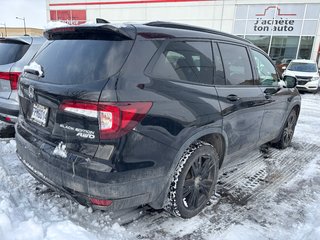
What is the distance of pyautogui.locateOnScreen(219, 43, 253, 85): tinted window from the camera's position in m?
3.06

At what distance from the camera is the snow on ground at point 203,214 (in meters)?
2.43

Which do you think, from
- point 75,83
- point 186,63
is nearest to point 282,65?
point 186,63

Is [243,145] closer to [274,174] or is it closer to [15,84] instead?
[274,174]

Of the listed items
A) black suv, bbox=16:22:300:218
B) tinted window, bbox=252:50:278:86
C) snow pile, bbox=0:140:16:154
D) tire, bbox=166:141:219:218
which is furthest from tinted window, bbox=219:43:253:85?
snow pile, bbox=0:140:16:154

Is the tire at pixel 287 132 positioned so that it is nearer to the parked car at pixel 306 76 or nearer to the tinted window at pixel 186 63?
the tinted window at pixel 186 63

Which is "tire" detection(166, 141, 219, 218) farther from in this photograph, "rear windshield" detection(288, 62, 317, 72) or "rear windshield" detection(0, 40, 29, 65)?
"rear windshield" detection(288, 62, 317, 72)

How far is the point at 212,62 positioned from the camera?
112 inches

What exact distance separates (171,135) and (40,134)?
1.15m

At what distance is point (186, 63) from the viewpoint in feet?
8.33

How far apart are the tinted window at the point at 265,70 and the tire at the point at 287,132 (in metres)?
1.00

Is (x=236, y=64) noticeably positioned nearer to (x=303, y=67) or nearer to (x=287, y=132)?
(x=287, y=132)

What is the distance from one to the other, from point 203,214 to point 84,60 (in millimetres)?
1972

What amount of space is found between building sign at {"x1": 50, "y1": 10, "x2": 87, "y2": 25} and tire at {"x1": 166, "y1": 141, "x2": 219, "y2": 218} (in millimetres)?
28254

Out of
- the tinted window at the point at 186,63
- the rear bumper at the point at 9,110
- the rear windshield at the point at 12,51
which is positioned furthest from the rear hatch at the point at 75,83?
the rear windshield at the point at 12,51
